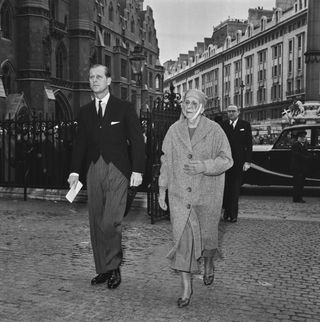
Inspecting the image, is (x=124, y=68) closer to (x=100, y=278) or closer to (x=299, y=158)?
(x=299, y=158)

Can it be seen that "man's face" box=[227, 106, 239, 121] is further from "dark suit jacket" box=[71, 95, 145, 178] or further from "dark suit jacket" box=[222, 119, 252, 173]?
"dark suit jacket" box=[71, 95, 145, 178]

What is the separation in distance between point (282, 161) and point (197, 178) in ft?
30.1

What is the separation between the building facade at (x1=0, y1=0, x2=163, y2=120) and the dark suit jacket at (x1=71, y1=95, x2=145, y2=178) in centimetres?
1418

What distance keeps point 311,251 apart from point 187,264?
2.93m

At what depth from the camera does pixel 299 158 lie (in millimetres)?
11758

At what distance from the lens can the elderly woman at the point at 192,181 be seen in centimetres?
418

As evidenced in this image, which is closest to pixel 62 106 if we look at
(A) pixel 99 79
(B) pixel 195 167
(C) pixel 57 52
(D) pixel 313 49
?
(C) pixel 57 52

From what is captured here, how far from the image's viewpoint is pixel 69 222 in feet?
28.5

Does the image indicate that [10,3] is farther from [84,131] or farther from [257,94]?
[257,94]

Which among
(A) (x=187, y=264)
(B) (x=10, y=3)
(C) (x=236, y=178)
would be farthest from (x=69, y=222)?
(B) (x=10, y=3)

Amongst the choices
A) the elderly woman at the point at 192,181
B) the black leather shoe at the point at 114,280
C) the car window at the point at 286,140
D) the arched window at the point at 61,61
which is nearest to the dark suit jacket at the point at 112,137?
the elderly woman at the point at 192,181

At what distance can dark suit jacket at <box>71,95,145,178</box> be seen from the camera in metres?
4.77

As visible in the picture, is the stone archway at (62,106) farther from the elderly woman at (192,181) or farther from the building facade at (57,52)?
the elderly woman at (192,181)

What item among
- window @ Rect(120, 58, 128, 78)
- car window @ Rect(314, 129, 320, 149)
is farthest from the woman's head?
window @ Rect(120, 58, 128, 78)
